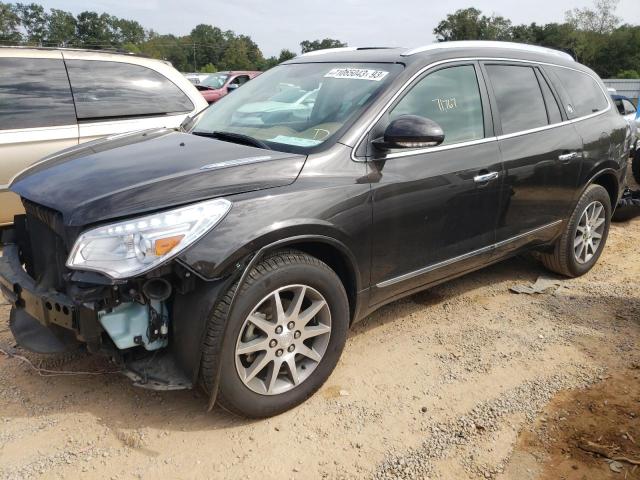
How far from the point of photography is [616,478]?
7.84 ft

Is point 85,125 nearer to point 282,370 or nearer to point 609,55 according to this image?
point 282,370

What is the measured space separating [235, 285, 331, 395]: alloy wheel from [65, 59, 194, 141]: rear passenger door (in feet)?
8.91

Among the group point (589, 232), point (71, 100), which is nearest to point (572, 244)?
point (589, 232)

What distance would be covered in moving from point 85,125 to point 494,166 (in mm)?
3569

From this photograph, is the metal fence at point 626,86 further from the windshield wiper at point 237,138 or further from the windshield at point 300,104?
the windshield wiper at point 237,138

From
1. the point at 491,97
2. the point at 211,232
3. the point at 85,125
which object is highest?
the point at 491,97

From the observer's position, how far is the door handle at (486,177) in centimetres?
338

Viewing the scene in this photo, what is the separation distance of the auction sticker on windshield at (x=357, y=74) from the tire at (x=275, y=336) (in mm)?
1194

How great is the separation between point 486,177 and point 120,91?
353 cm

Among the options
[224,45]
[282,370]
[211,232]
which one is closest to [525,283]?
[282,370]

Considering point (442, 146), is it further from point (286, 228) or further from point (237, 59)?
point (237, 59)

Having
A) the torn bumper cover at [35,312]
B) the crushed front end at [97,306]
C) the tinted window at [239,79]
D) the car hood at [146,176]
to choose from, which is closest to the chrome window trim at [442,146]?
the car hood at [146,176]

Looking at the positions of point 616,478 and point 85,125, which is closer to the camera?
point 616,478

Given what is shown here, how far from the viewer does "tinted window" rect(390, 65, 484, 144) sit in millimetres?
3149
